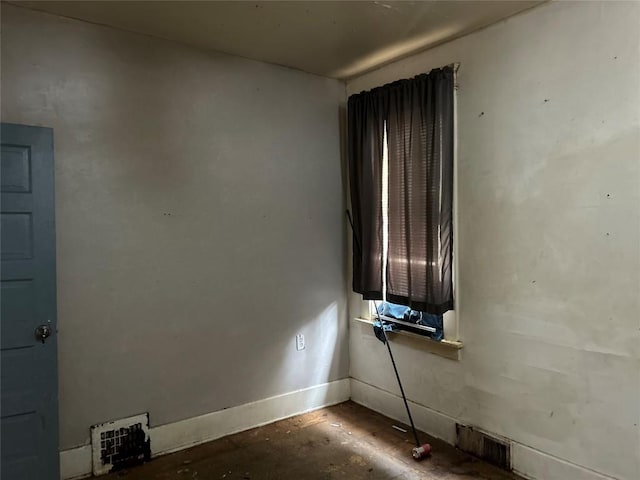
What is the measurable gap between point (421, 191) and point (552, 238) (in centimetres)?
82

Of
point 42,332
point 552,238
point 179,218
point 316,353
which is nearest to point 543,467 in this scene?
point 552,238

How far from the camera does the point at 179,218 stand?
2791mm

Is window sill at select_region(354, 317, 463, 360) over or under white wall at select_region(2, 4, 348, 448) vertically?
under

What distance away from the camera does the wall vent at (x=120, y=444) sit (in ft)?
8.23

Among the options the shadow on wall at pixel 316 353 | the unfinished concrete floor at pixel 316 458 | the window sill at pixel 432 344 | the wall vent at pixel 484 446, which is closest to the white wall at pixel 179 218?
the shadow on wall at pixel 316 353

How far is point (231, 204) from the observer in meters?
2.99

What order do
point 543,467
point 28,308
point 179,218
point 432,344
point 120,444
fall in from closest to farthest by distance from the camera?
point 28,308 < point 543,467 < point 120,444 < point 179,218 < point 432,344

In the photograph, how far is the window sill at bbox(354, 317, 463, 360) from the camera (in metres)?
2.75

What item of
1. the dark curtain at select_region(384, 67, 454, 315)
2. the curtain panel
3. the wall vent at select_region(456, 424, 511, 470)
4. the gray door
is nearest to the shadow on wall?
the curtain panel

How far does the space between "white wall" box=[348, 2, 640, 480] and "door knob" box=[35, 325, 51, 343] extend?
231 centimetres

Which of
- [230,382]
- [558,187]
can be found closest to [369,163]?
[558,187]

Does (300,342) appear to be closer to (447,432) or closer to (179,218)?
(447,432)

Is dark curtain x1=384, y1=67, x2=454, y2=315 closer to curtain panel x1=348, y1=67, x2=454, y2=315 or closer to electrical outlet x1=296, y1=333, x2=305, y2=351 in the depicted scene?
curtain panel x1=348, y1=67, x2=454, y2=315

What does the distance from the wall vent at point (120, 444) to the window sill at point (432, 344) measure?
5.70 ft
